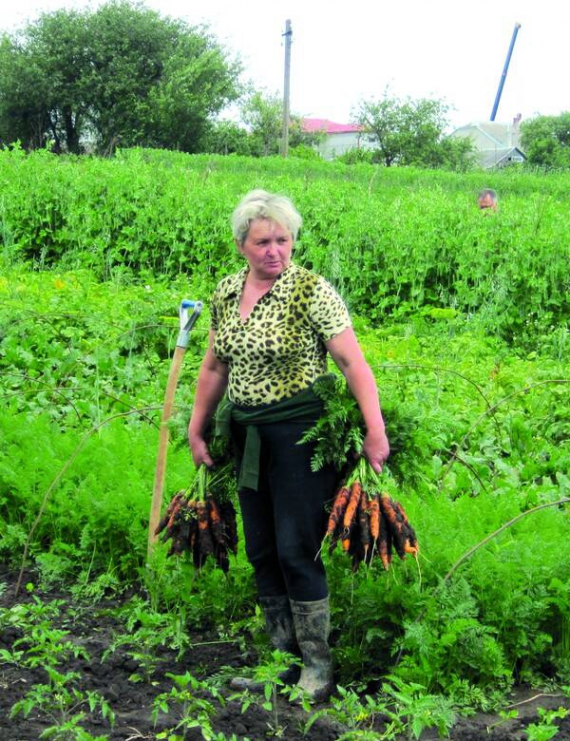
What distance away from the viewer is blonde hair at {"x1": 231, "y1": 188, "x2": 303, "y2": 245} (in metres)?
3.22

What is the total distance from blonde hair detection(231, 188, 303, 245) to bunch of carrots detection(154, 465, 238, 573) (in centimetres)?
89

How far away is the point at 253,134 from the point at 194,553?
65.6 meters

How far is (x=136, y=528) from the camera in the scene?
4305mm

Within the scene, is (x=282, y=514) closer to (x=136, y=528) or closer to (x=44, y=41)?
(x=136, y=528)

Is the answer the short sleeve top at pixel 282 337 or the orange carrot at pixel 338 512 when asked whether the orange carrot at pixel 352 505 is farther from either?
the short sleeve top at pixel 282 337

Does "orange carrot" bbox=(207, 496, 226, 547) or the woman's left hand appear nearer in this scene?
the woman's left hand

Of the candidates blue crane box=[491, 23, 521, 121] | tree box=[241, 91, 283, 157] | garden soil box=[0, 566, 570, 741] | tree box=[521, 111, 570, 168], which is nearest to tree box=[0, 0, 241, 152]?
tree box=[241, 91, 283, 157]

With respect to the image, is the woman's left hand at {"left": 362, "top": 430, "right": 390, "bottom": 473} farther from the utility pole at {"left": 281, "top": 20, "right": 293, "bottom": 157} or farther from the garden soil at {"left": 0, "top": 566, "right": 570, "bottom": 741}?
the utility pole at {"left": 281, "top": 20, "right": 293, "bottom": 157}

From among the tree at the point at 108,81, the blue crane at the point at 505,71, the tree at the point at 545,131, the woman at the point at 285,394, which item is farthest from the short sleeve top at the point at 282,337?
the tree at the point at 545,131

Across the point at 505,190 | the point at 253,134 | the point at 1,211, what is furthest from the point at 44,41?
the point at 1,211

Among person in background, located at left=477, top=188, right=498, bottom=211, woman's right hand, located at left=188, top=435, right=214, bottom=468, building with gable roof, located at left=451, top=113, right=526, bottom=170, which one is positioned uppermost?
woman's right hand, located at left=188, top=435, right=214, bottom=468

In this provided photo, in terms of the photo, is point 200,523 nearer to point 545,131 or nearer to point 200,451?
point 200,451

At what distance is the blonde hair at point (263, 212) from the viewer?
10.6 ft

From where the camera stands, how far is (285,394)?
3.30 m
